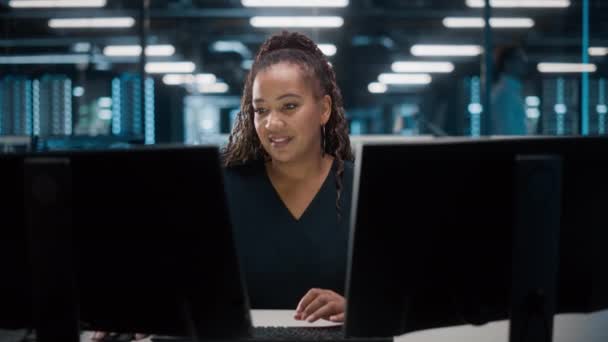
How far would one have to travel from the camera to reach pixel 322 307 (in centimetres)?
117

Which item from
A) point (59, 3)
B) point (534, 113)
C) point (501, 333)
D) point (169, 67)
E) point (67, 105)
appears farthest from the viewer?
point (169, 67)

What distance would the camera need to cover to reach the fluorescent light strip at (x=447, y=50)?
9289mm

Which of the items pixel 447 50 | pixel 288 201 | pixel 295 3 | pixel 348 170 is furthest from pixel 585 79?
pixel 447 50

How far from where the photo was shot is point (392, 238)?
2.52ft

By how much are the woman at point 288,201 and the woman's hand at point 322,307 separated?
268 millimetres

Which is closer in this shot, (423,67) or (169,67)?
(169,67)

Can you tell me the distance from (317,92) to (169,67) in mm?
9851

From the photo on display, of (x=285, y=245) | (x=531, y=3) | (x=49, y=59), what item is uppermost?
(x=531, y=3)

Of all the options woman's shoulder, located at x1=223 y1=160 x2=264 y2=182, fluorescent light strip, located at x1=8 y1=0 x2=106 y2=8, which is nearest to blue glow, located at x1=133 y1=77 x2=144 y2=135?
fluorescent light strip, located at x1=8 y1=0 x2=106 y2=8

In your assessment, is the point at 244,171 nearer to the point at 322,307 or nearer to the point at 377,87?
the point at 322,307

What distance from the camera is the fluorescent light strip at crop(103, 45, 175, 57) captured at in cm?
911

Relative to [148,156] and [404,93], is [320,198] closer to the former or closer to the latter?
[148,156]

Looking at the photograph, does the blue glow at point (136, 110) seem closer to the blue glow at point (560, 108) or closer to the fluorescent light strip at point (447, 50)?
the blue glow at point (560, 108)

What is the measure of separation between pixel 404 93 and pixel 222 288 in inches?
571
